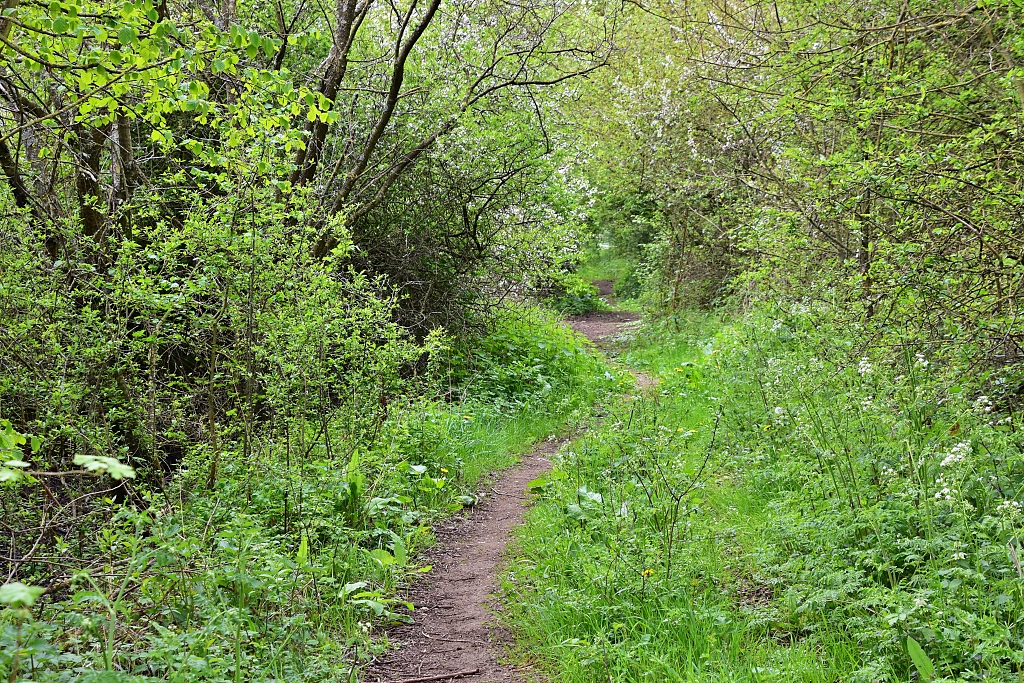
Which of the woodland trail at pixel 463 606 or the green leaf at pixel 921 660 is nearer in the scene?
the green leaf at pixel 921 660

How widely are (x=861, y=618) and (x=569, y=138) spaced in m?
9.44

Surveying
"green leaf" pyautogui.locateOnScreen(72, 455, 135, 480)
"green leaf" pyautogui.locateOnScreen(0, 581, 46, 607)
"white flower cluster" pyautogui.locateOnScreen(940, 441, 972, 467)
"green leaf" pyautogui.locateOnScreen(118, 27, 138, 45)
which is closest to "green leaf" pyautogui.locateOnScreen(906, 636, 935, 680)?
"white flower cluster" pyautogui.locateOnScreen(940, 441, 972, 467)

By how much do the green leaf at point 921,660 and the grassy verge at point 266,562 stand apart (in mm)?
2192

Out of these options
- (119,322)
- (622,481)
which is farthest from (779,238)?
(119,322)

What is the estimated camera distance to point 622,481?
596cm

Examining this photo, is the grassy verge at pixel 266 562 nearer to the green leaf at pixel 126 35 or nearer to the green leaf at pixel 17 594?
the green leaf at pixel 17 594

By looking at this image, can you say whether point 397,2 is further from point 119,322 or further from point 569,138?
point 119,322

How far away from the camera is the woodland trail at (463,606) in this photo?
4266 millimetres

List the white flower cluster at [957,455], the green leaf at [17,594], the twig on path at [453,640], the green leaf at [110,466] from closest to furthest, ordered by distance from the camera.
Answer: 1. the green leaf at [17,594]
2. the green leaf at [110,466]
3. the white flower cluster at [957,455]
4. the twig on path at [453,640]

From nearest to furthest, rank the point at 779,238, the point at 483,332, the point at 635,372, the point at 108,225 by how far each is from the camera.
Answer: the point at 108,225 → the point at 779,238 → the point at 483,332 → the point at 635,372

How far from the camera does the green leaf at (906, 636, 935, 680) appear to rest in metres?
3.10

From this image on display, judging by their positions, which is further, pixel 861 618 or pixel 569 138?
pixel 569 138

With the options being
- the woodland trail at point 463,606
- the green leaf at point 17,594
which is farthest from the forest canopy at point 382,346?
the woodland trail at point 463,606

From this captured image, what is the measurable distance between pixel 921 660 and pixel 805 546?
52.8 inches
